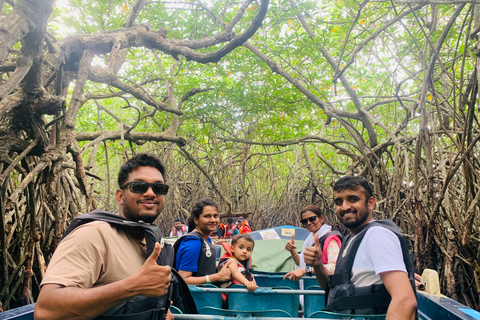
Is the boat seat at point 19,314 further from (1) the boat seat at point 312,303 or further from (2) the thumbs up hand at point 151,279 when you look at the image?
(1) the boat seat at point 312,303

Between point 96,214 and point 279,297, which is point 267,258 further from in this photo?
point 96,214

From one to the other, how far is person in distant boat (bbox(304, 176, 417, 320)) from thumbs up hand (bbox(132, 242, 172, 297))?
2.40 ft

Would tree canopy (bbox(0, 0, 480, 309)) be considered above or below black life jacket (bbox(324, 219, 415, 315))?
above

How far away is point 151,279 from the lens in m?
0.88

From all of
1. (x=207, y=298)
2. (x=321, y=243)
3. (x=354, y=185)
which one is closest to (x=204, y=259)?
(x=207, y=298)

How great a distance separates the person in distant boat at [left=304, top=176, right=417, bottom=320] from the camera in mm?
1122

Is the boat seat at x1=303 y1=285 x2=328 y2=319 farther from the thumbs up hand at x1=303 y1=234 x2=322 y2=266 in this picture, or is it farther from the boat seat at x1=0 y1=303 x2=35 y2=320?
the boat seat at x1=0 y1=303 x2=35 y2=320

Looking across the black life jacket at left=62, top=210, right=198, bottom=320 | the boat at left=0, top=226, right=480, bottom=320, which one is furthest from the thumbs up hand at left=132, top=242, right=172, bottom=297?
the boat at left=0, top=226, right=480, bottom=320

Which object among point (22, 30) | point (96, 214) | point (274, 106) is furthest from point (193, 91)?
point (96, 214)

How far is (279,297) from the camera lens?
5.79 feet

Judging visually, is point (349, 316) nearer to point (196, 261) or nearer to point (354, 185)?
point (354, 185)

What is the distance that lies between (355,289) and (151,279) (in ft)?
2.65

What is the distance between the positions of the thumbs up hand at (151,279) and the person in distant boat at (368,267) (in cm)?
73

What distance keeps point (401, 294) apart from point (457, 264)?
2.55 meters
